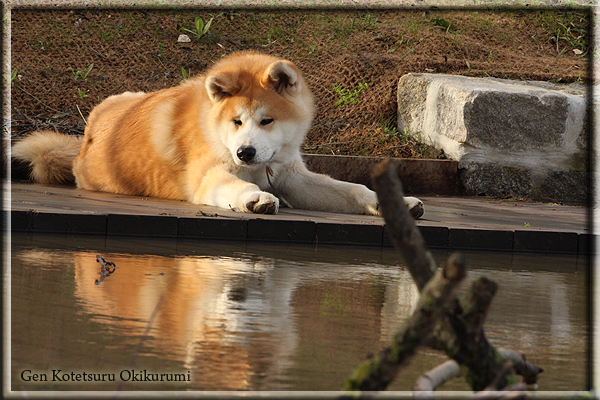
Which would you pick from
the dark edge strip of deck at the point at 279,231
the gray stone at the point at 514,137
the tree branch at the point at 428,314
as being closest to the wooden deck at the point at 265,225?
the dark edge strip of deck at the point at 279,231

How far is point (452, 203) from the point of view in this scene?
718cm

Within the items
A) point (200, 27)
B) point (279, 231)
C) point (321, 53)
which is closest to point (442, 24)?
point (321, 53)

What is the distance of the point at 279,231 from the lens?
4953 mm

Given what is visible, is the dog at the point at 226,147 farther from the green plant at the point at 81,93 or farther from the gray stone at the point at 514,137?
the gray stone at the point at 514,137

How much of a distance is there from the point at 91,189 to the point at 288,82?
7.78ft

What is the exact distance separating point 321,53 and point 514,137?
126 inches

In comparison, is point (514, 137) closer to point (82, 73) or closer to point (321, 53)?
point (321, 53)

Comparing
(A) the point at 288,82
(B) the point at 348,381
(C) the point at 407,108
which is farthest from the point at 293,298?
(C) the point at 407,108

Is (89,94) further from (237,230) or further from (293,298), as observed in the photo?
(293,298)

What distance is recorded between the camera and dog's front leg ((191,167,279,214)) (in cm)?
527

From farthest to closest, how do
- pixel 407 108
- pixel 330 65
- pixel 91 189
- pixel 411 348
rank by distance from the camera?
pixel 330 65
pixel 407 108
pixel 91 189
pixel 411 348

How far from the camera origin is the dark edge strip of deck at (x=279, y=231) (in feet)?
15.6

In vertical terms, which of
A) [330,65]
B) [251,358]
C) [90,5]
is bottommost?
[251,358]

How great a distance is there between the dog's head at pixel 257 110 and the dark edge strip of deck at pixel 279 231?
79 cm
